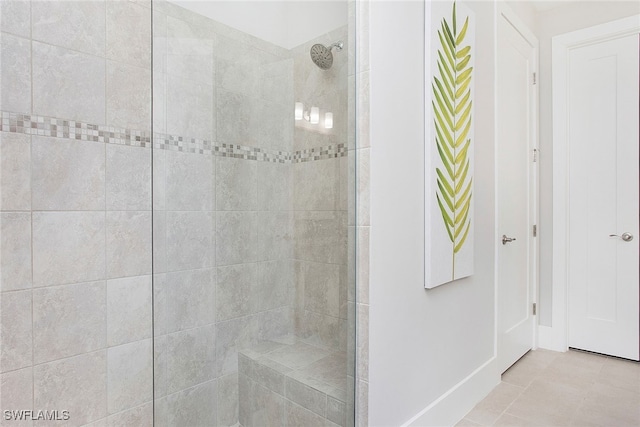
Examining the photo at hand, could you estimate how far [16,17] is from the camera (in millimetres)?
1188

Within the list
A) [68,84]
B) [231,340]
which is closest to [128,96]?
[68,84]

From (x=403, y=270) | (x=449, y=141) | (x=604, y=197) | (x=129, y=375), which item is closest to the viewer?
(x=129, y=375)

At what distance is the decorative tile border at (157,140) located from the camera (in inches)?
46.5

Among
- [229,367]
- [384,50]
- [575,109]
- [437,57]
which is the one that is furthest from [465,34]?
[229,367]

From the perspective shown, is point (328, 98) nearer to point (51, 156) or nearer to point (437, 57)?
point (437, 57)

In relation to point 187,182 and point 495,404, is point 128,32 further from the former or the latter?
point 495,404

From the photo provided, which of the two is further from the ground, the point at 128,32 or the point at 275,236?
the point at 128,32

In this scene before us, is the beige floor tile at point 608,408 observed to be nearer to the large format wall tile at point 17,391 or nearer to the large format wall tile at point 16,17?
the large format wall tile at point 17,391

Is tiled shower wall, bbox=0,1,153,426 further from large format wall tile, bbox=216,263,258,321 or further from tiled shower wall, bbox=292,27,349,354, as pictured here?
tiled shower wall, bbox=292,27,349,354

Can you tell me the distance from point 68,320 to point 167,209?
0.57m

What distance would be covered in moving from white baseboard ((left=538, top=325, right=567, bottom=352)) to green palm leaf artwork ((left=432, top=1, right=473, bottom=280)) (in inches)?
67.4

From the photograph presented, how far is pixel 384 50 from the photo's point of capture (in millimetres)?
1448

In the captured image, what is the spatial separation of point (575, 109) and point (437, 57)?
175cm

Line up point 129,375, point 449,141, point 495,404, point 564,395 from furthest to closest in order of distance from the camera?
point 564,395 < point 495,404 < point 449,141 < point 129,375
